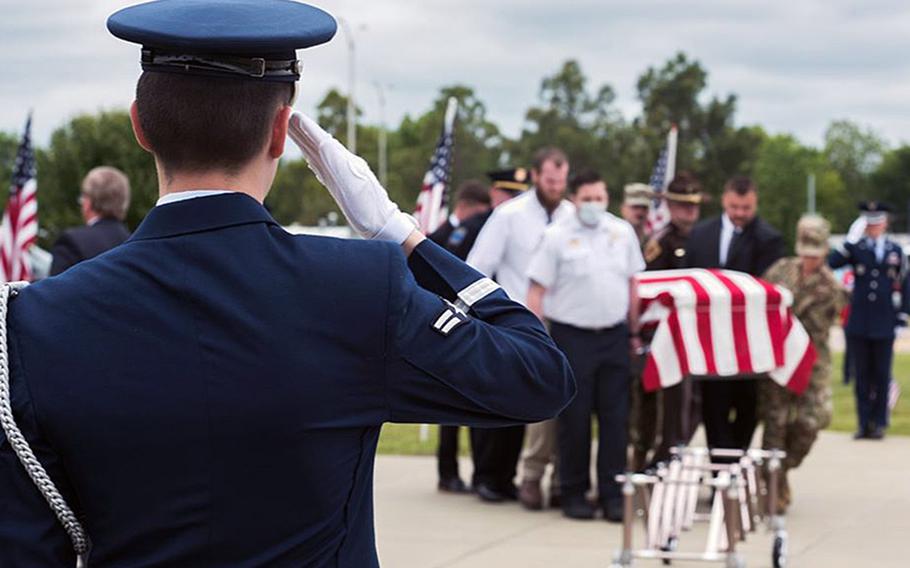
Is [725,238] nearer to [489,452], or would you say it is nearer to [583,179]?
[583,179]

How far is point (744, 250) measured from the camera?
9820 mm

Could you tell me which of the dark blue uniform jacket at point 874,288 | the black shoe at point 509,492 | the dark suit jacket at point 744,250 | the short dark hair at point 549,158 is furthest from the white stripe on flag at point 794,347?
the dark blue uniform jacket at point 874,288

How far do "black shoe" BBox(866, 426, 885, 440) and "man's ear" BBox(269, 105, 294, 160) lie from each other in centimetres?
1228

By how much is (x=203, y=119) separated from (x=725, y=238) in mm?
8139

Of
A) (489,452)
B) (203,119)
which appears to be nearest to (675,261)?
(489,452)

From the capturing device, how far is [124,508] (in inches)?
76.7

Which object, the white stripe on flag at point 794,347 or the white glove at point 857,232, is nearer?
the white stripe on flag at point 794,347

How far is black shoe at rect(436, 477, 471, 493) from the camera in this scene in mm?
10594

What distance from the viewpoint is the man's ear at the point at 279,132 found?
2.05 metres

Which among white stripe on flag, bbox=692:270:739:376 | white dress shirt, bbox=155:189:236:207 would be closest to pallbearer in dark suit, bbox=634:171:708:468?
white stripe on flag, bbox=692:270:739:376

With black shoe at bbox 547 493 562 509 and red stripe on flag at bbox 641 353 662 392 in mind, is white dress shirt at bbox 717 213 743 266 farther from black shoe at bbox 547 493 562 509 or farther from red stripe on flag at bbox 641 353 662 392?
black shoe at bbox 547 493 562 509

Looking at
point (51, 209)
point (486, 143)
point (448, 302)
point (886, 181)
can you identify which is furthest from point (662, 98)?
point (448, 302)

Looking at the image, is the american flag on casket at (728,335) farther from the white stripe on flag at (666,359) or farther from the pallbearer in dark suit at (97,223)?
the pallbearer in dark suit at (97,223)

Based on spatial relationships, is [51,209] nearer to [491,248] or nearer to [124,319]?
[491,248]
